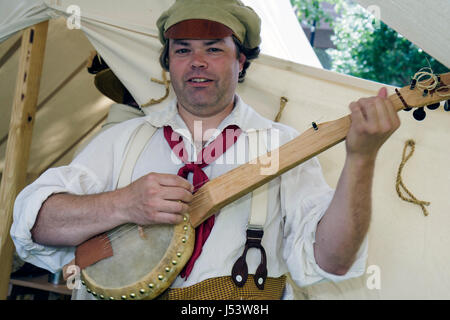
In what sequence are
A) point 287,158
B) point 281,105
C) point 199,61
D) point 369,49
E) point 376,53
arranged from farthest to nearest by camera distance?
point 369,49 < point 376,53 < point 281,105 < point 199,61 < point 287,158

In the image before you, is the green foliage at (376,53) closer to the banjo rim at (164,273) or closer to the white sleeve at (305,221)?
the white sleeve at (305,221)

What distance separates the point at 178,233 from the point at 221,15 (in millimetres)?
843

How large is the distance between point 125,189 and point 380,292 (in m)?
1.08

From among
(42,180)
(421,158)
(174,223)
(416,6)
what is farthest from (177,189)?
(421,158)

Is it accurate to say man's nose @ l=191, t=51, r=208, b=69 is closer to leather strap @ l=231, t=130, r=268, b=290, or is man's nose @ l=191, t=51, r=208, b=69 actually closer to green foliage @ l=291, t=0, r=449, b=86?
leather strap @ l=231, t=130, r=268, b=290

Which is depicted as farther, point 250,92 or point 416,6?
point 250,92

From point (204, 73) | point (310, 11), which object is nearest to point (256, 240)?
point (204, 73)

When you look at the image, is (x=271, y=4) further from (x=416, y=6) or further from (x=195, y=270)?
(x=195, y=270)

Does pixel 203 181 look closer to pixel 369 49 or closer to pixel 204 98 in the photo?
pixel 204 98

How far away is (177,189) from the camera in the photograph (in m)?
1.50

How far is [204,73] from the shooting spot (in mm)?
1819

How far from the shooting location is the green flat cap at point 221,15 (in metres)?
1.85

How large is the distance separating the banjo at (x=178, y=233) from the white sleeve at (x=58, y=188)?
0.63ft
